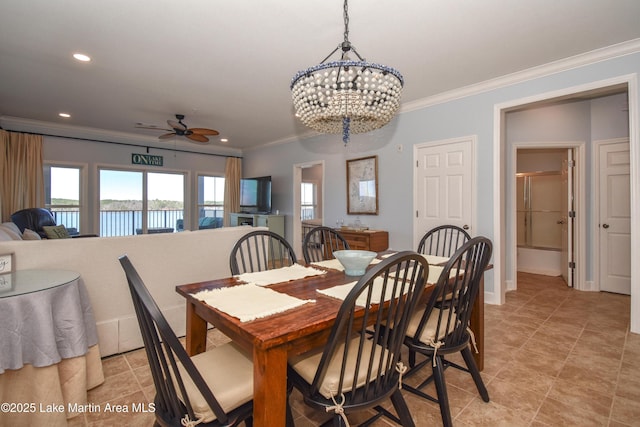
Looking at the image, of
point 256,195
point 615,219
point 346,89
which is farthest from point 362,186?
point 615,219

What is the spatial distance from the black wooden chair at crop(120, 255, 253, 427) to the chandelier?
1285 millimetres

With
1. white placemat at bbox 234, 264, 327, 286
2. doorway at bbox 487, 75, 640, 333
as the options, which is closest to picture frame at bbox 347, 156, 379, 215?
doorway at bbox 487, 75, 640, 333

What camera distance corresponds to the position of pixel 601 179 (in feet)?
12.5

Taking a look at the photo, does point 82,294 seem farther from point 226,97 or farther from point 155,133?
point 155,133

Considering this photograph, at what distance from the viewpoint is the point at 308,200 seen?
8.89 meters

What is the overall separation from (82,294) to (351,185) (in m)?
3.80

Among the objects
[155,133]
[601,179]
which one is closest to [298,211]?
[155,133]

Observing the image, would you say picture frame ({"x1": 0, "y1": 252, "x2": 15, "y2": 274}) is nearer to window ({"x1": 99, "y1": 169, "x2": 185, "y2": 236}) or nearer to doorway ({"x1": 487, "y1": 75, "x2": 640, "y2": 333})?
doorway ({"x1": 487, "y1": 75, "x2": 640, "y2": 333})

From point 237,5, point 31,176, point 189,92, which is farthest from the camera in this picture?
point 31,176

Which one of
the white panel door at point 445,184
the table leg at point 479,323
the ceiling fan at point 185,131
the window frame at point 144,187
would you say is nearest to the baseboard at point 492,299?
the white panel door at point 445,184

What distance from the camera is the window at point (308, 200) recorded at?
8758 millimetres

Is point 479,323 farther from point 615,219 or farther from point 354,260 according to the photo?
point 615,219

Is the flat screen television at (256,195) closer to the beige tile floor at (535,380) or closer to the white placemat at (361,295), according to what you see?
the beige tile floor at (535,380)

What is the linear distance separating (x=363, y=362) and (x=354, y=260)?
0.65 meters
